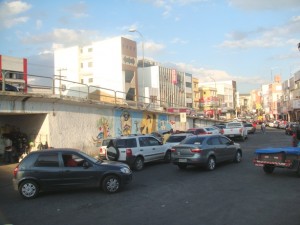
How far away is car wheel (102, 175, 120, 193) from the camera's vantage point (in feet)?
38.2

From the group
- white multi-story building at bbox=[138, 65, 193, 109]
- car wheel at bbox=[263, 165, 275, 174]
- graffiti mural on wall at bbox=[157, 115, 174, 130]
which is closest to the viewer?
car wheel at bbox=[263, 165, 275, 174]

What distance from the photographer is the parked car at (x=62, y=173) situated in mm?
11438

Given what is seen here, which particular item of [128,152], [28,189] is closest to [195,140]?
[128,152]

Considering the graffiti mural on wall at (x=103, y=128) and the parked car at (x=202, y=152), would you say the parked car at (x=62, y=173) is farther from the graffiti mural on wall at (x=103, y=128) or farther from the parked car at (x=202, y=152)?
the graffiti mural on wall at (x=103, y=128)

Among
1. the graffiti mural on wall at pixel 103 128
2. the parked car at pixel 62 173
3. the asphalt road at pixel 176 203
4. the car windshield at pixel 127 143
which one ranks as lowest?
the asphalt road at pixel 176 203

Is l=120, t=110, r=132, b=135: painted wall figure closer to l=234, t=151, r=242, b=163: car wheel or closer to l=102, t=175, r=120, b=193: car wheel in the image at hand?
l=234, t=151, r=242, b=163: car wheel

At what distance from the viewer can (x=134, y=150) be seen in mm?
17406

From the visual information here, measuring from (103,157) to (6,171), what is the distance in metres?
4.91

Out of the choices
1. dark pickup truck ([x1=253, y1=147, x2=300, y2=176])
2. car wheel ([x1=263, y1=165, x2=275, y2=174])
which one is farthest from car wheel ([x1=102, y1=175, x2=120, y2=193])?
car wheel ([x1=263, y1=165, x2=275, y2=174])

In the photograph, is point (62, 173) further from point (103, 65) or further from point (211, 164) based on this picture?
point (103, 65)

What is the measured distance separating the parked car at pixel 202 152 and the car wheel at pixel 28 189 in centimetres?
695

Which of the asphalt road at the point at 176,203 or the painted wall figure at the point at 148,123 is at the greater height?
the painted wall figure at the point at 148,123

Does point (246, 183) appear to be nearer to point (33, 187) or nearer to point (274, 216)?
point (274, 216)

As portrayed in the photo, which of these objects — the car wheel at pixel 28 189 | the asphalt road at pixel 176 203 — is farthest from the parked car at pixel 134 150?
the car wheel at pixel 28 189
